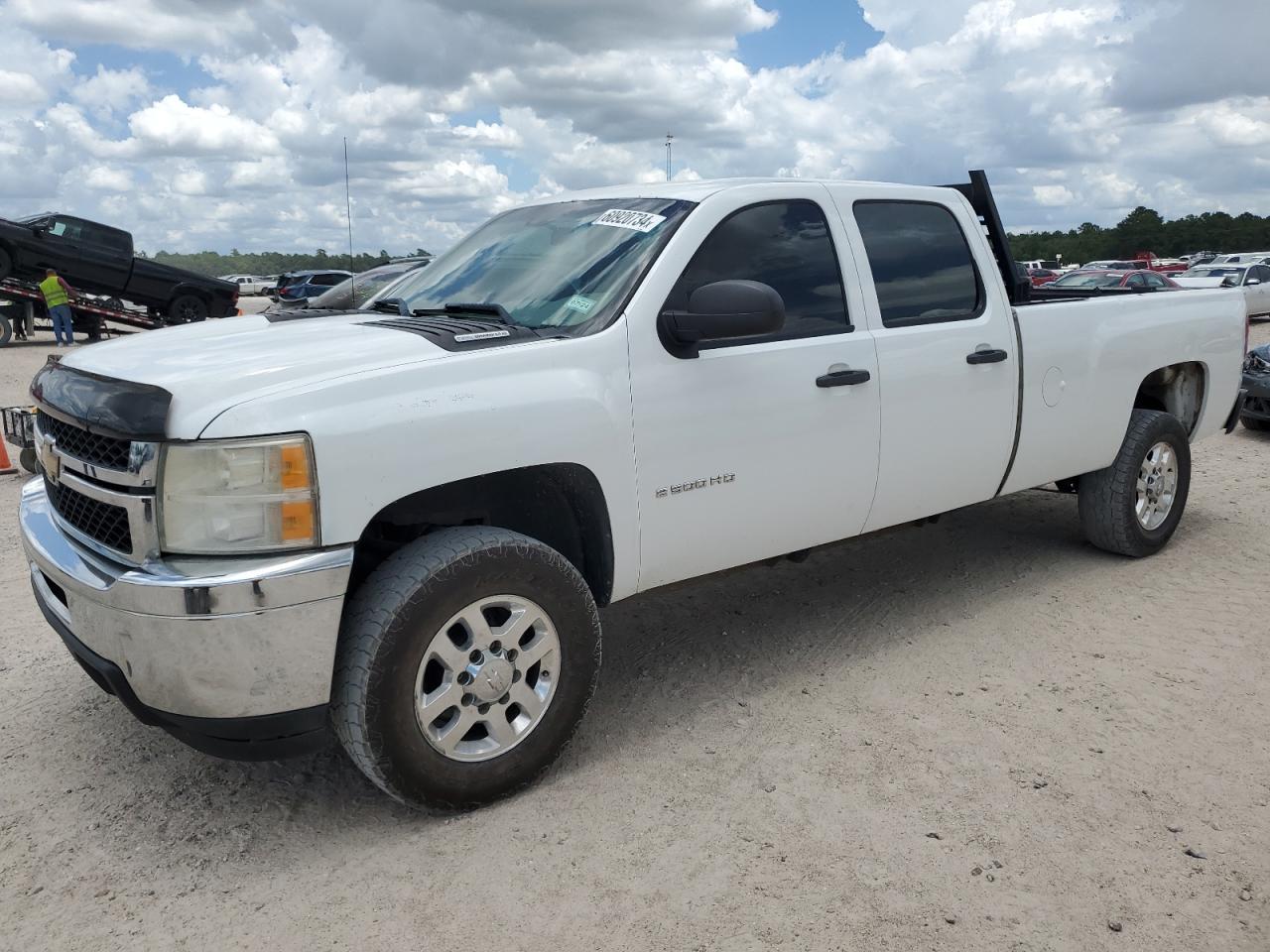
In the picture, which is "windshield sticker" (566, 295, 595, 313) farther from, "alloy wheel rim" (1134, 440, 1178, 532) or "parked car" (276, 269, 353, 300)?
"parked car" (276, 269, 353, 300)

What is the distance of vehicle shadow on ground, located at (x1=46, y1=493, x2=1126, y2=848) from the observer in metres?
3.39

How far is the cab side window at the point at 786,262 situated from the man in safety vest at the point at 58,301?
19.4 meters

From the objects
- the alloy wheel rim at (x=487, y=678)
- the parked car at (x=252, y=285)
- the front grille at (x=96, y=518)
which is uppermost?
the parked car at (x=252, y=285)

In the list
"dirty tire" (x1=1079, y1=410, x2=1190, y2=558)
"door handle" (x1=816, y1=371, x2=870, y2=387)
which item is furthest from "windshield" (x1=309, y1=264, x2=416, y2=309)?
"dirty tire" (x1=1079, y1=410, x2=1190, y2=558)

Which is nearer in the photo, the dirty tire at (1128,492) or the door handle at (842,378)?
the door handle at (842,378)

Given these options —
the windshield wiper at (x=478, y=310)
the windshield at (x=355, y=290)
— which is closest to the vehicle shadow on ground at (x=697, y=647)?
the windshield wiper at (x=478, y=310)

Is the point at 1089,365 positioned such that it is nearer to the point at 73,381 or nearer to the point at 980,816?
the point at 980,816

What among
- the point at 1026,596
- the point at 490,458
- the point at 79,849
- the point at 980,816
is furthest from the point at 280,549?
the point at 1026,596

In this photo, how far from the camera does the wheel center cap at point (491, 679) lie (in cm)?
317

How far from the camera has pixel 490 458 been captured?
313 centimetres

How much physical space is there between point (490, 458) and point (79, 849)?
1682mm

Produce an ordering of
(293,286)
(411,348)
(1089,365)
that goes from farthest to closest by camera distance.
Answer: (293,286), (1089,365), (411,348)

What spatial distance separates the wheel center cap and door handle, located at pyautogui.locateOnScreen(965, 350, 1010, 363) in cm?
248

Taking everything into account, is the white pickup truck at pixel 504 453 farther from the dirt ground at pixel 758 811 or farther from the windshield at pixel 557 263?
the dirt ground at pixel 758 811
